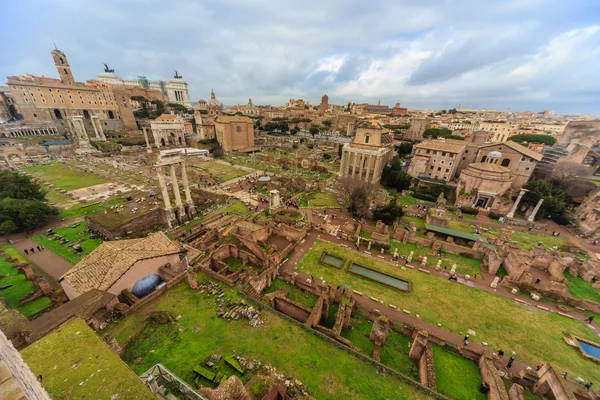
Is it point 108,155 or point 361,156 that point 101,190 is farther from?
point 361,156

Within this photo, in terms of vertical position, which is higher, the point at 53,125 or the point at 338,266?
the point at 53,125

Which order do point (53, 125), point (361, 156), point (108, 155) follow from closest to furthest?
point (361, 156), point (108, 155), point (53, 125)

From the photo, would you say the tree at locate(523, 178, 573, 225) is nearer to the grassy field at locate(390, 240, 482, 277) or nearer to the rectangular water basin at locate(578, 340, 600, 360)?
the grassy field at locate(390, 240, 482, 277)

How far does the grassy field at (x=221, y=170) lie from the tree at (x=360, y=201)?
2950 centimetres

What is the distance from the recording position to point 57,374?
326 inches

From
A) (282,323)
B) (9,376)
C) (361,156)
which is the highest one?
(9,376)

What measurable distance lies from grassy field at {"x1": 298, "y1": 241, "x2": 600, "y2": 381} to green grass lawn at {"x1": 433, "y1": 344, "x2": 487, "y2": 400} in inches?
101

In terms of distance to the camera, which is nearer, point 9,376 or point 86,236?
point 9,376

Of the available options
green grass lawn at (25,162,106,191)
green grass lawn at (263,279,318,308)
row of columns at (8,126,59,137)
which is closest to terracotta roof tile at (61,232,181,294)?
green grass lawn at (263,279,318,308)

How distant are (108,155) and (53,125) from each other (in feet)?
113

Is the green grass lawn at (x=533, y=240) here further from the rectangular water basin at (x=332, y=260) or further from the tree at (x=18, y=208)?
the tree at (x=18, y=208)

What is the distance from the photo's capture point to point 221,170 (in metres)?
56.3

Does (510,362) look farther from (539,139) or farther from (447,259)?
(539,139)

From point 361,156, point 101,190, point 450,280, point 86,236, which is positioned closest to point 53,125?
point 101,190
